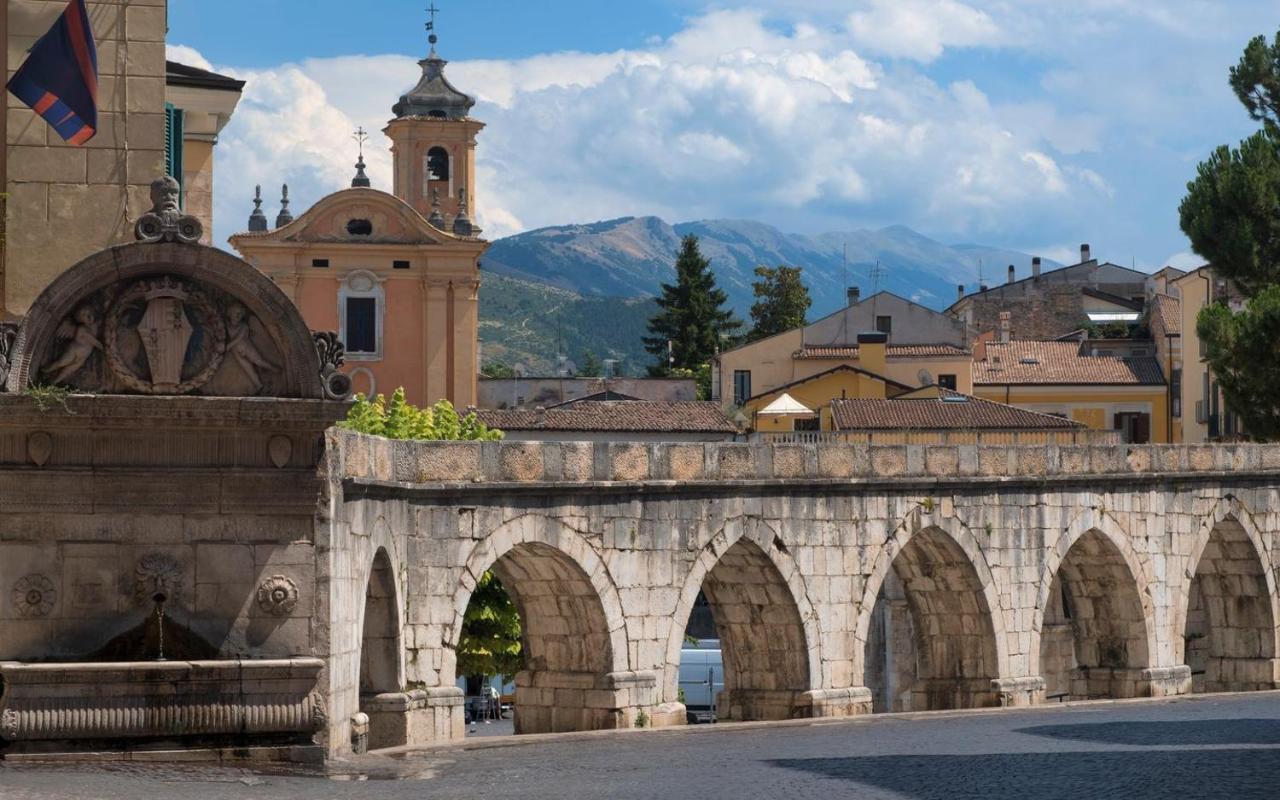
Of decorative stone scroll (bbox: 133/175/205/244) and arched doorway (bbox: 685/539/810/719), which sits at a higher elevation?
decorative stone scroll (bbox: 133/175/205/244)

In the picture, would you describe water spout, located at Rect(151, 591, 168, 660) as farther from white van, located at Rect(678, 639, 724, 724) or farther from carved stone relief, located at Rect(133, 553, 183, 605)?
white van, located at Rect(678, 639, 724, 724)

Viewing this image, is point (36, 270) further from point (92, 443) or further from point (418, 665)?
point (418, 665)

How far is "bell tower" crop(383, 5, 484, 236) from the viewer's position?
8500cm

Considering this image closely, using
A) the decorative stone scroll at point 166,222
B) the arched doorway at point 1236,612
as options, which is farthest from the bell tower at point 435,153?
the decorative stone scroll at point 166,222

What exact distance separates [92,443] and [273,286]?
5.80ft

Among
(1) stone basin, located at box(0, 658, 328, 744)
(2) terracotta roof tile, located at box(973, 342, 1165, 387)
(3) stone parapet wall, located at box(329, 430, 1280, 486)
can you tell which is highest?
(2) terracotta roof tile, located at box(973, 342, 1165, 387)

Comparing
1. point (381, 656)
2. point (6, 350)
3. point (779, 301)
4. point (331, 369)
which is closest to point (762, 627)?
point (381, 656)

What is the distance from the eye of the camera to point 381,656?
24.4 metres

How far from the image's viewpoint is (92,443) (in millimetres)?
18359

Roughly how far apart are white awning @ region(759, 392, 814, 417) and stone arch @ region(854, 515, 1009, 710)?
2986 cm

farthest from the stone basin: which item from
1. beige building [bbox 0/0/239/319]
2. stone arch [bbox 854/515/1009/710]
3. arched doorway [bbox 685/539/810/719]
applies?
stone arch [bbox 854/515/1009/710]

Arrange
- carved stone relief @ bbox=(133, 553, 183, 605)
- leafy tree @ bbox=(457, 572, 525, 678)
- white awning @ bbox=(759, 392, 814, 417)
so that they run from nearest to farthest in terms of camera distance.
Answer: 1. carved stone relief @ bbox=(133, 553, 183, 605)
2. leafy tree @ bbox=(457, 572, 525, 678)
3. white awning @ bbox=(759, 392, 814, 417)

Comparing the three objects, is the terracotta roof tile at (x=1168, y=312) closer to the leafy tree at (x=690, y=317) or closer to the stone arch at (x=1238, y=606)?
the leafy tree at (x=690, y=317)

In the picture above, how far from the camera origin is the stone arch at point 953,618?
106 ft
